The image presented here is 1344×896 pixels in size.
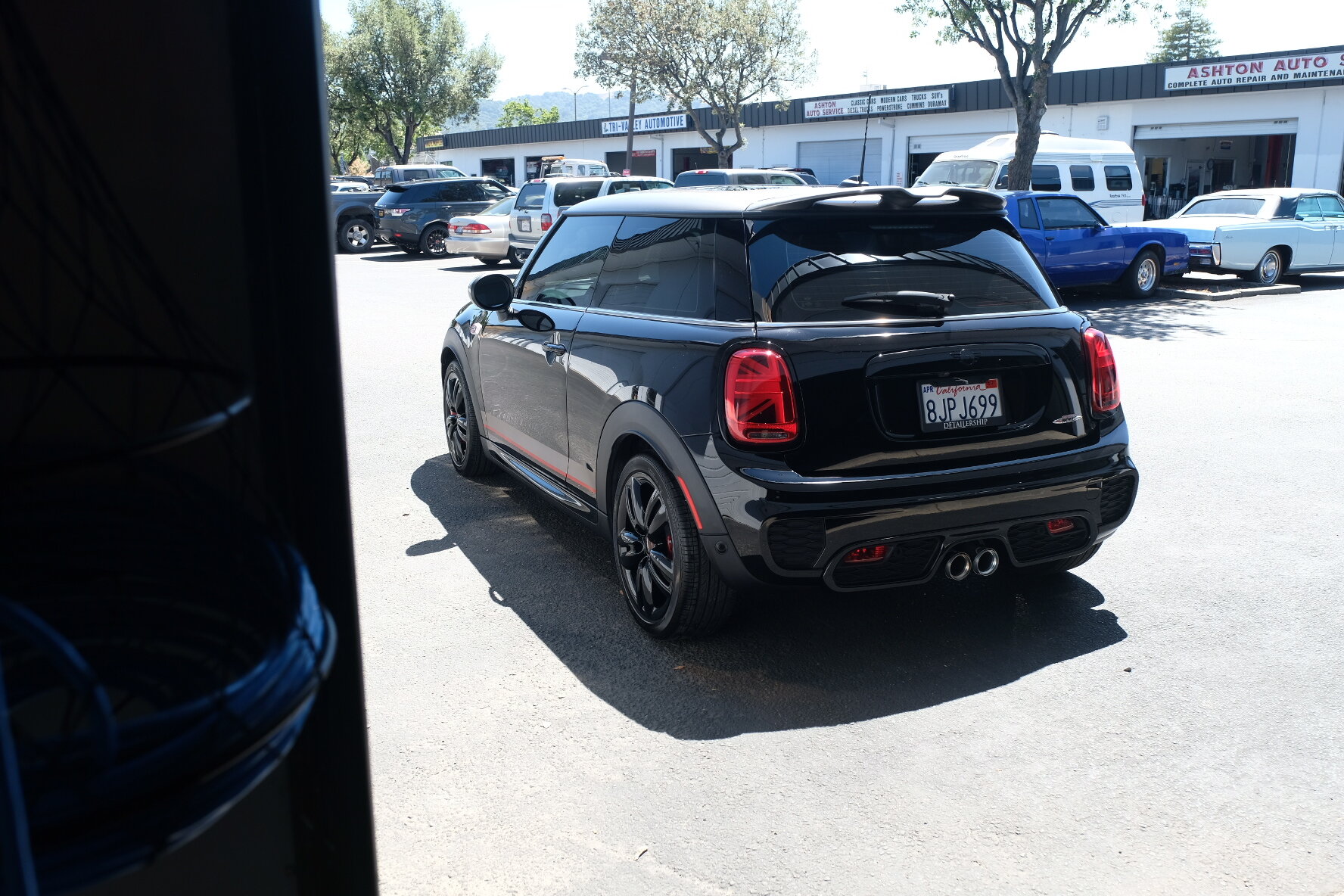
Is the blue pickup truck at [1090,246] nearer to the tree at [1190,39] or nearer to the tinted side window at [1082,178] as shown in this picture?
the tinted side window at [1082,178]

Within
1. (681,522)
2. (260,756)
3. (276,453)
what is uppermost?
(276,453)

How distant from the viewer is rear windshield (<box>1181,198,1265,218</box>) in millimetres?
18328

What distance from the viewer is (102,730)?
35.1 inches

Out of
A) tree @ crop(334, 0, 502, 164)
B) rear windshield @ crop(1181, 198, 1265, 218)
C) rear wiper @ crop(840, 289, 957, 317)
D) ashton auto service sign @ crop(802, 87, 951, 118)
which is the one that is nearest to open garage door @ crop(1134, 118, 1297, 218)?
ashton auto service sign @ crop(802, 87, 951, 118)

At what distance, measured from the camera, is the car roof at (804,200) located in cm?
402

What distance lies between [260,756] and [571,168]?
36.6 meters

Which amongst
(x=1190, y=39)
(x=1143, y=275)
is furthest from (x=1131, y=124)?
(x=1190, y=39)

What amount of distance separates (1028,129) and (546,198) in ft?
27.4

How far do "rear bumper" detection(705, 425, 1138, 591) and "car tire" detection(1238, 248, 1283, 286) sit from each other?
52.8ft

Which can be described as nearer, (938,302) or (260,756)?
(260,756)

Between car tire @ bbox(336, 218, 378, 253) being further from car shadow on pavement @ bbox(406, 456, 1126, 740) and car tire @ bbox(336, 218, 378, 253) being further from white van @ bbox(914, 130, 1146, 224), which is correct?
car shadow on pavement @ bbox(406, 456, 1126, 740)

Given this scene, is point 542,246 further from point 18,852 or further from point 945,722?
point 18,852

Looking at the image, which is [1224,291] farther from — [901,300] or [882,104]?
[882,104]

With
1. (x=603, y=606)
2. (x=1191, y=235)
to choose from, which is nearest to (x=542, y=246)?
(x=603, y=606)
